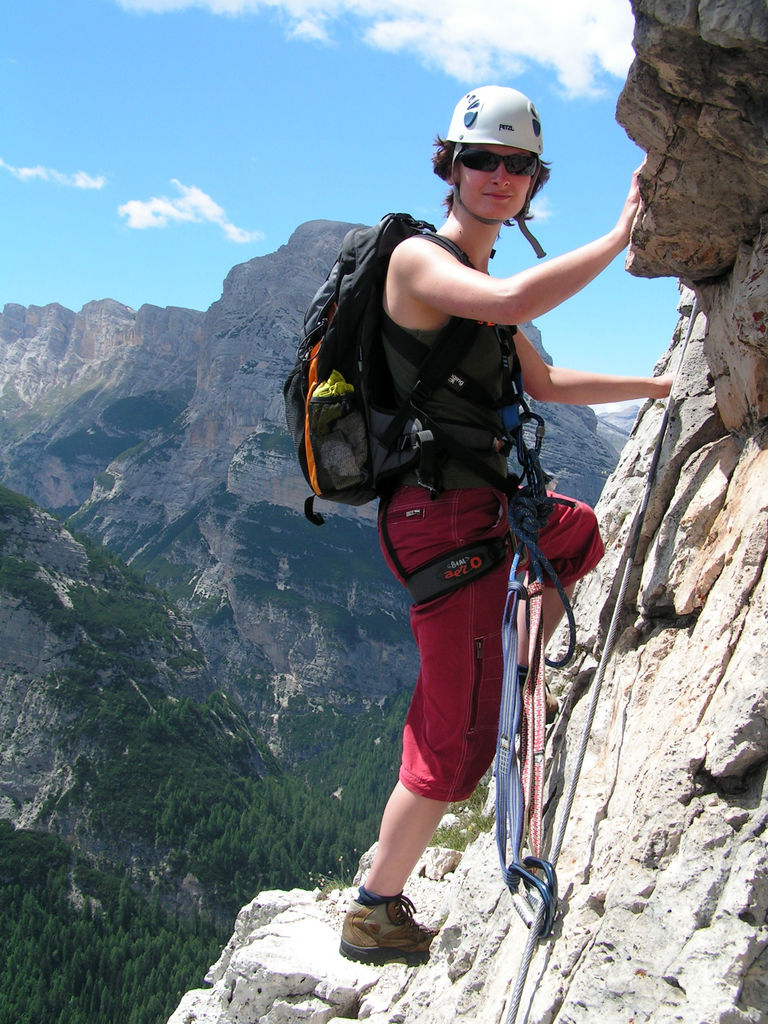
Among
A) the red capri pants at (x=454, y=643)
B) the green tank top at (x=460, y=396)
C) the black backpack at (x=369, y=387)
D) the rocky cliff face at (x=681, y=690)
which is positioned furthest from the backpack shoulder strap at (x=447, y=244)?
Result: the red capri pants at (x=454, y=643)

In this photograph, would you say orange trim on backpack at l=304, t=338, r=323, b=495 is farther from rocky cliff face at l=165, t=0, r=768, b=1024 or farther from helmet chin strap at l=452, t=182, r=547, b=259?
rocky cliff face at l=165, t=0, r=768, b=1024

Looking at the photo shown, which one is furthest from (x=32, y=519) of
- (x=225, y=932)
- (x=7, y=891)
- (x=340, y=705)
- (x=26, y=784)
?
(x=340, y=705)

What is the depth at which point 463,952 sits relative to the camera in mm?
4434

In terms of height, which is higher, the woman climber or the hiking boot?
the woman climber

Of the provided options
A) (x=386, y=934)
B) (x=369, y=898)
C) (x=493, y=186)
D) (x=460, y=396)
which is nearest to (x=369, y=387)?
(x=460, y=396)

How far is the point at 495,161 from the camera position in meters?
4.09

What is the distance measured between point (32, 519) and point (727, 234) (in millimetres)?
128454

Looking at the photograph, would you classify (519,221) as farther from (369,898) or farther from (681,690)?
(369,898)

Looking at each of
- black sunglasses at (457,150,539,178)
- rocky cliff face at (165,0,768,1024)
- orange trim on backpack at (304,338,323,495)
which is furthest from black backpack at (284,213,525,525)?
rocky cliff face at (165,0,768,1024)

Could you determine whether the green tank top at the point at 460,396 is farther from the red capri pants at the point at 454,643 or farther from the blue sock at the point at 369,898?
the blue sock at the point at 369,898

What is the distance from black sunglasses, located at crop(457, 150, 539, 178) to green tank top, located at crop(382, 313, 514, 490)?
766 millimetres

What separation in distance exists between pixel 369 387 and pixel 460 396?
19.2 inches

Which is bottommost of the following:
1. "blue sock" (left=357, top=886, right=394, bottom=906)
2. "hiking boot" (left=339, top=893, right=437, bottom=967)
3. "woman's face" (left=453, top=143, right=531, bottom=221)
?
"hiking boot" (left=339, top=893, right=437, bottom=967)

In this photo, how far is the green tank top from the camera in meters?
4.15
